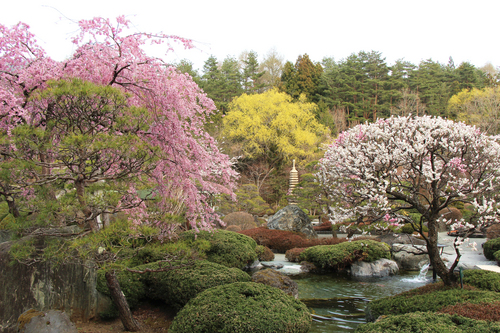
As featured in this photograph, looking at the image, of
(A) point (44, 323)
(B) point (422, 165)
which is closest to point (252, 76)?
(B) point (422, 165)

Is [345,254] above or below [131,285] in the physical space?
below

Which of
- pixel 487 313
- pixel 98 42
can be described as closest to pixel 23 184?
pixel 98 42

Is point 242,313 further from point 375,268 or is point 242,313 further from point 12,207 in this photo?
point 375,268

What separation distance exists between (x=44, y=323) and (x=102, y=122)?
249 centimetres

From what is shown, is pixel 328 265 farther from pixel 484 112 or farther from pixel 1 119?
pixel 484 112

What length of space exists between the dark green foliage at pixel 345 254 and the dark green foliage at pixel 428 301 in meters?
4.44

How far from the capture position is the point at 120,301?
15.8 feet

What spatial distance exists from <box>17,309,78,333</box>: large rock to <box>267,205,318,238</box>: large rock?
419 inches

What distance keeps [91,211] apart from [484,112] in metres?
31.6

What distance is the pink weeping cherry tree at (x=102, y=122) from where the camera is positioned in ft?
12.6

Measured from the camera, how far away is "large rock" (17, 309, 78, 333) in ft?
13.3

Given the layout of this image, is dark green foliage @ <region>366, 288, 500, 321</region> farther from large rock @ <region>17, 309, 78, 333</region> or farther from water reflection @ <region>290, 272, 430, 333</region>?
large rock @ <region>17, 309, 78, 333</region>

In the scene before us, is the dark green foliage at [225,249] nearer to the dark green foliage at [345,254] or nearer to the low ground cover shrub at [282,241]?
the dark green foliage at [345,254]

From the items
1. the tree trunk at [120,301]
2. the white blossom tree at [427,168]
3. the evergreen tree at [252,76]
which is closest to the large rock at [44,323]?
the tree trunk at [120,301]
